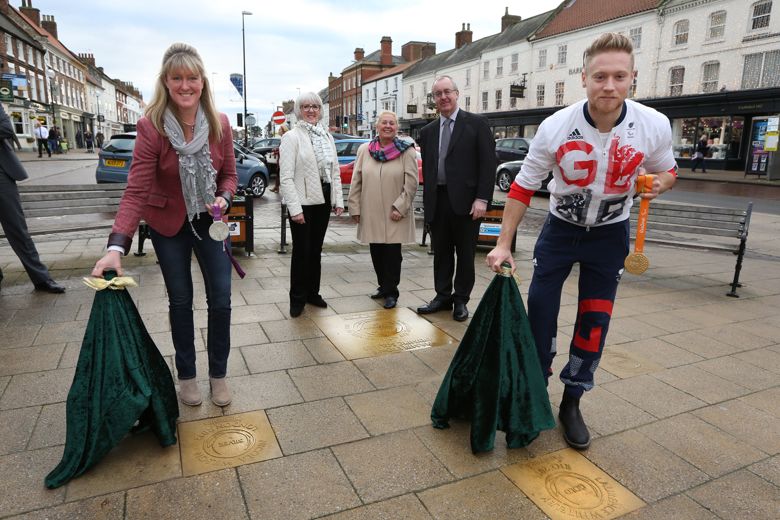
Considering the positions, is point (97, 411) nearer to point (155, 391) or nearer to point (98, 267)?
point (155, 391)

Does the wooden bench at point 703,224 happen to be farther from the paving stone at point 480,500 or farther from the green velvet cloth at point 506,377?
the paving stone at point 480,500


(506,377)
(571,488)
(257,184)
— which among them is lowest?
(571,488)

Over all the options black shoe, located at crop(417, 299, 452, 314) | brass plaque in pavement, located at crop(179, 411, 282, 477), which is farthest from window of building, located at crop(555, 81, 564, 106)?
brass plaque in pavement, located at crop(179, 411, 282, 477)

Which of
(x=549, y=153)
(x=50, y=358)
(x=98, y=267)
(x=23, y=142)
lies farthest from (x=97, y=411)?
(x=23, y=142)

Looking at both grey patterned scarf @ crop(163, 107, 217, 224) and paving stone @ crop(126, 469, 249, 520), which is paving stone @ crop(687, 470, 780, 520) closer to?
paving stone @ crop(126, 469, 249, 520)

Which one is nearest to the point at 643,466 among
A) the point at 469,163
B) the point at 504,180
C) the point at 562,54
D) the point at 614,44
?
the point at 614,44

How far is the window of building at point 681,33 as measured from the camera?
25453mm

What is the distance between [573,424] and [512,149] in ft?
62.9

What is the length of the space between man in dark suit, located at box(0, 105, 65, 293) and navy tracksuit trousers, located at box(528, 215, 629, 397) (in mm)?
4483

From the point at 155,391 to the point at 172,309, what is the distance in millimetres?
522

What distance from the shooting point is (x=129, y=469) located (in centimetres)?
240

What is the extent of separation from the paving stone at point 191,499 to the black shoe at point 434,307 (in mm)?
2624

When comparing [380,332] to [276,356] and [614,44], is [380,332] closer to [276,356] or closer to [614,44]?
[276,356]

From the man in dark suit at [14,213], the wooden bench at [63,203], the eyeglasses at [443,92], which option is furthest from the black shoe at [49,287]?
the eyeglasses at [443,92]
